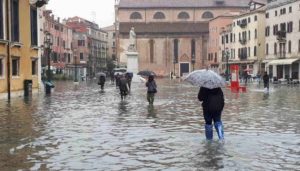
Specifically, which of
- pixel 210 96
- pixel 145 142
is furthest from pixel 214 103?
pixel 145 142

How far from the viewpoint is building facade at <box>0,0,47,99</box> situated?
2944 centimetres

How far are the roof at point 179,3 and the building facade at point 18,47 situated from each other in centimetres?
7274

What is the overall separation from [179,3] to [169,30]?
297 inches

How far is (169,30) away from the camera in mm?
104750

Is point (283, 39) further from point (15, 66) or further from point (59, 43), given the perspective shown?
point (15, 66)

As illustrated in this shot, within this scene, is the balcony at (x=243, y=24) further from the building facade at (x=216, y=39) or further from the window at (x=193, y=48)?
the window at (x=193, y=48)

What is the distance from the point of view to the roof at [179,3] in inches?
4240

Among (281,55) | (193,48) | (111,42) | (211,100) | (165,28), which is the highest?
(111,42)

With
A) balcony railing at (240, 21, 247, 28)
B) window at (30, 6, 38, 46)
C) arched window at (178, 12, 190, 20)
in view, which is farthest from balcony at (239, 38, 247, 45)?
window at (30, 6, 38, 46)

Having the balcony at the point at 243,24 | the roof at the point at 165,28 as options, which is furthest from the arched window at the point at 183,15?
the balcony at the point at 243,24

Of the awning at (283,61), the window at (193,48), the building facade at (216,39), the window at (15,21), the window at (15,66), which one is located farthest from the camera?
the window at (193,48)

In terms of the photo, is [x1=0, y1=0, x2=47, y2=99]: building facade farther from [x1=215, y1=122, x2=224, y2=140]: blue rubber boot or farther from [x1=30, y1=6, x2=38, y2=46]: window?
[x1=215, y1=122, x2=224, y2=140]: blue rubber boot

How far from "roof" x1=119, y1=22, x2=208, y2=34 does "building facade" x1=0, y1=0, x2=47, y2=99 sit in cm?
6810

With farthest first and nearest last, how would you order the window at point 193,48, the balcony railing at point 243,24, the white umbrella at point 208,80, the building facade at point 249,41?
the window at point 193,48 → the balcony railing at point 243,24 → the building facade at point 249,41 → the white umbrella at point 208,80
